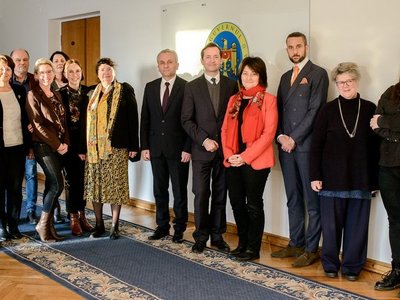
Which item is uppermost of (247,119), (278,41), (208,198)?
(278,41)

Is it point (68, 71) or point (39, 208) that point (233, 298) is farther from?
point (39, 208)

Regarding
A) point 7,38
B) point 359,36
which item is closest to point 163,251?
point 359,36

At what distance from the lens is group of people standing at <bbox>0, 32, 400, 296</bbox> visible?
3.28 meters

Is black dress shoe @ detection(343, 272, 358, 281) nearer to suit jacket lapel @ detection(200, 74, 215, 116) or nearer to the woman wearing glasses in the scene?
the woman wearing glasses

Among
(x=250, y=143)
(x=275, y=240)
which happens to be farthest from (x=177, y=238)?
(x=250, y=143)

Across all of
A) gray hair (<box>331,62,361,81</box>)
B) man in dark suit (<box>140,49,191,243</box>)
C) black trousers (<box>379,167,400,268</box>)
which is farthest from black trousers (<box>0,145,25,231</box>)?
black trousers (<box>379,167,400,268</box>)

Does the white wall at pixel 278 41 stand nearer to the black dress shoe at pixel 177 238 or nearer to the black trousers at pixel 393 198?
the black trousers at pixel 393 198

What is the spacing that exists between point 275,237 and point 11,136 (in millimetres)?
2309

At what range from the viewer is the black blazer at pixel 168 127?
163 inches

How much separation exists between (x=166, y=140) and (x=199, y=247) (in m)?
0.90

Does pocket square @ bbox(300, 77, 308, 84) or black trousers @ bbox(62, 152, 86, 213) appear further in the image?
black trousers @ bbox(62, 152, 86, 213)

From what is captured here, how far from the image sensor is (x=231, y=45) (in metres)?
4.47

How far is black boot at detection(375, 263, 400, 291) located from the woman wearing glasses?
20 centimetres

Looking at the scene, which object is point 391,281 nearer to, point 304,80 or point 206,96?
point 304,80
